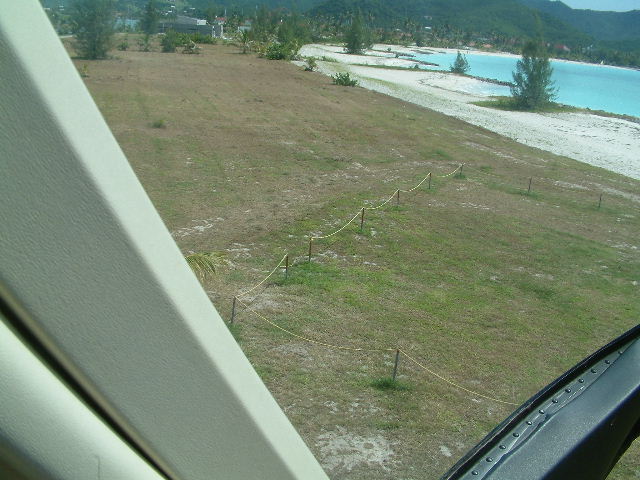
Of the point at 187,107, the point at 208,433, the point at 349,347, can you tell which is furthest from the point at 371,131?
the point at 208,433

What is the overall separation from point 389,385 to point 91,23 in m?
2.54

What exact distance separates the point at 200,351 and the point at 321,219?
688 centimetres

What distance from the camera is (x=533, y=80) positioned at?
2119cm

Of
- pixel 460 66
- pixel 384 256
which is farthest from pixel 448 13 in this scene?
pixel 384 256

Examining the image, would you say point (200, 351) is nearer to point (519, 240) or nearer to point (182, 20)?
point (182, 20)

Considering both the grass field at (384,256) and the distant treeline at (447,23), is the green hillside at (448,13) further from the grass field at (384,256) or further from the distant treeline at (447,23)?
the grass field at (384,256)

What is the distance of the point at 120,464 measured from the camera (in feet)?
2.03

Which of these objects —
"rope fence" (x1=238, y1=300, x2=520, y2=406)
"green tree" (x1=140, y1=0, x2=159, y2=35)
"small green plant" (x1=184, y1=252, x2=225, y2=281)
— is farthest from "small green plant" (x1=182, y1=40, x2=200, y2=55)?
"green tree" (x1=140, y1=0, x2=159, y2=35)

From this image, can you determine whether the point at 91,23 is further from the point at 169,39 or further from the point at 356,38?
the point at 356,38

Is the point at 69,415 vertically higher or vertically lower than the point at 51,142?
lower

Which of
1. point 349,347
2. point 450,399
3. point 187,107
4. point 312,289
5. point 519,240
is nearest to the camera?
point 450,399

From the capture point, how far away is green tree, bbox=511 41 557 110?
2128 cm

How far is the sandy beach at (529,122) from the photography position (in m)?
Answer: 14.4

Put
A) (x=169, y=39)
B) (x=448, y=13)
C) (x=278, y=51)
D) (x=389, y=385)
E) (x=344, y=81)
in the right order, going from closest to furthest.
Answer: (x=389, y=385) < (x=169, y=39) < (x=344, y=81) < (x=278, y=51) < (x=448, y=13)
